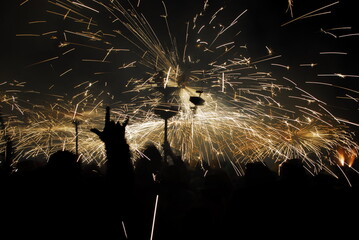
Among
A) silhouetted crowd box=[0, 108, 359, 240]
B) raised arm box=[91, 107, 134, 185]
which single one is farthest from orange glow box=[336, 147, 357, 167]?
raised arm box=[91, 107, 134, 185]

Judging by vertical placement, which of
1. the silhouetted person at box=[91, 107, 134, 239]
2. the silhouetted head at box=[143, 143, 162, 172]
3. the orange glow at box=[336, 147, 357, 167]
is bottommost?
the orange glow at box=[336, 147, 357, 167]

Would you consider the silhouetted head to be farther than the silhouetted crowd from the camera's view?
Yes

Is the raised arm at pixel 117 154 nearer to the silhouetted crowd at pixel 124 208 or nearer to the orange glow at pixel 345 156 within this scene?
the silhouetted crowd at pixel 124 208

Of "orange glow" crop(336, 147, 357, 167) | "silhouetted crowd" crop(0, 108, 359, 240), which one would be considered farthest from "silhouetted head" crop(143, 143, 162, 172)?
"orange glow" crop(336, 147, 357, 167)

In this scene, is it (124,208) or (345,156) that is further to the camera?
(345,156)

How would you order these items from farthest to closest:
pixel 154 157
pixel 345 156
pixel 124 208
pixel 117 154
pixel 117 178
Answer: pixel 345 156
pixel 154 157
pixel 117 154
pixel 117 178
pixel 124 208

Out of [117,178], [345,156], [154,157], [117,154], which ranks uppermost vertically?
[117,154]

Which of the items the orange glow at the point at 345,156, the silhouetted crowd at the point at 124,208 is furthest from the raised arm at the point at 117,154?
the orange glow at the point at 345,156

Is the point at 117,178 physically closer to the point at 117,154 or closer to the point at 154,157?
the point at 117,154

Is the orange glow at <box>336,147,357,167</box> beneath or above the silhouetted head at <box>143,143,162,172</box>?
beneath

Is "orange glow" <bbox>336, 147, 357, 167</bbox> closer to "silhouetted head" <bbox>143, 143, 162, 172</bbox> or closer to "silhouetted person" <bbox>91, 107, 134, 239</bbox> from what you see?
"silhouetted head" <bbox>143, 143, 162, 172</bbox>

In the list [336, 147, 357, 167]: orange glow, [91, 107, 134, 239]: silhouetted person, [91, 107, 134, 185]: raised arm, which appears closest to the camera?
[91, 107, 134, 239]: silhouetted person

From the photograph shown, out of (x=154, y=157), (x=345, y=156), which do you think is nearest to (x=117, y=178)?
(x=154, y=157)

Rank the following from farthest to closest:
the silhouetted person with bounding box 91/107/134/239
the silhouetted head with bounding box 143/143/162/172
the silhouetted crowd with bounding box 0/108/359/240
Answer: 1. the silhouetted head with bounding box 143/143/162/172
2. the silhouetted person with bounding box 91/107/134/239
3. the silhouetted crowd with bounding box 0/108/359/240
